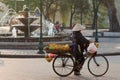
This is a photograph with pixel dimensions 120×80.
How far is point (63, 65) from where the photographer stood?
572 inches

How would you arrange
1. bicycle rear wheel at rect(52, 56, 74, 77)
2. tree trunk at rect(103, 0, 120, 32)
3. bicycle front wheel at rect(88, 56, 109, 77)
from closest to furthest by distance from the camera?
1. bicycle rear wheel at rect(52, 56, 74, 77)
2. bicycle front wheel at rect(88, 56, 109, 77)
3. tree trunk at rect(103, 0, 120, 32)

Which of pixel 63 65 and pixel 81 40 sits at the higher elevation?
pixel 81 40

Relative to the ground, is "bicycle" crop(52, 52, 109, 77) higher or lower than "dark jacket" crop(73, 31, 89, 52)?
lower

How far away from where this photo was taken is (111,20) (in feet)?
148

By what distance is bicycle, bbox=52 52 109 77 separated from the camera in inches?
571

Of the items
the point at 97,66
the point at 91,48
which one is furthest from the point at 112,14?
the point at 91,48

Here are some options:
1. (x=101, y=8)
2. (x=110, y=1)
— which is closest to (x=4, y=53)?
(x=110, y=1)

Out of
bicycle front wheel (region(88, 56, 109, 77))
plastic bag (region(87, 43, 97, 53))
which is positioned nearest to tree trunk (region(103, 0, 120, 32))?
bicycle front wheel (region(88, 56, 109, 77))

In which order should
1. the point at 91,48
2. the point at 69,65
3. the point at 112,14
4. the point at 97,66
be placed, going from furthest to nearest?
the point at 112,14
the point at 97,66
the point at 69,65
the point at 91,48

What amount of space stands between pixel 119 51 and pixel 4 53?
19.3 feet

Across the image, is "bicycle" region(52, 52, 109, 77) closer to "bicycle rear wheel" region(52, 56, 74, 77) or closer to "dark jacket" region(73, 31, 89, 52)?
"bicycle rear wheel" region(52, 56, 74, 77)

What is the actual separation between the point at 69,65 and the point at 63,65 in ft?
0.59

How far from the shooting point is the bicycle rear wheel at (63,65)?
14492 mm

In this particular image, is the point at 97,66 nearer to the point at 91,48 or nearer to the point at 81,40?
the point at 91,48
